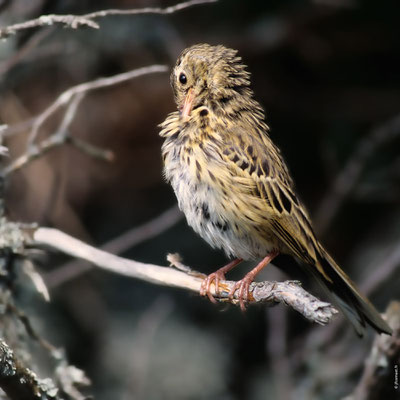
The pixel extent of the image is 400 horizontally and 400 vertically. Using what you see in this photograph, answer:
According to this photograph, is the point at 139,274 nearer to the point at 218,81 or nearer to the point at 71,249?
the point at 71,249

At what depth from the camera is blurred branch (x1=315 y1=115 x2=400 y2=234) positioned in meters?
5.39

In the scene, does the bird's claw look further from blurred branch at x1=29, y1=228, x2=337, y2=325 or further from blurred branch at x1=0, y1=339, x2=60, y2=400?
blurred branch at x1=0, y1=339, x2=60, y2=400

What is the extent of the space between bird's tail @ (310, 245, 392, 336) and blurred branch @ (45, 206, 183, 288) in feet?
3.66

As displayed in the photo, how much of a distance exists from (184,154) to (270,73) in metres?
3.07

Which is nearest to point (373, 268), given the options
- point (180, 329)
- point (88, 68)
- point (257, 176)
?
point (180, 329)

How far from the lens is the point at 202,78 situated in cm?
365

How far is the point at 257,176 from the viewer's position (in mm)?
3602

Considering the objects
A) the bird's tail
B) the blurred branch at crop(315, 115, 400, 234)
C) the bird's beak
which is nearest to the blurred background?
the blurred branch at crop(315, 115, 400, 234)

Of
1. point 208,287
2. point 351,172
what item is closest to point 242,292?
point 208,287

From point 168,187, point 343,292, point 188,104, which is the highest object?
point 188,104

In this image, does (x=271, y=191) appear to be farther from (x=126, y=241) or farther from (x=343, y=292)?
(x=126, y=241)

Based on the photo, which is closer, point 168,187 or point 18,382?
point 18,382

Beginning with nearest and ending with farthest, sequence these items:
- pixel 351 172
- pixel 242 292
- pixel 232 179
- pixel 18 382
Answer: pixel 18 382, pixel 242 292, pixel 232 179, pixel 351 172

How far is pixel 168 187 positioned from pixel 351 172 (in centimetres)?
174
